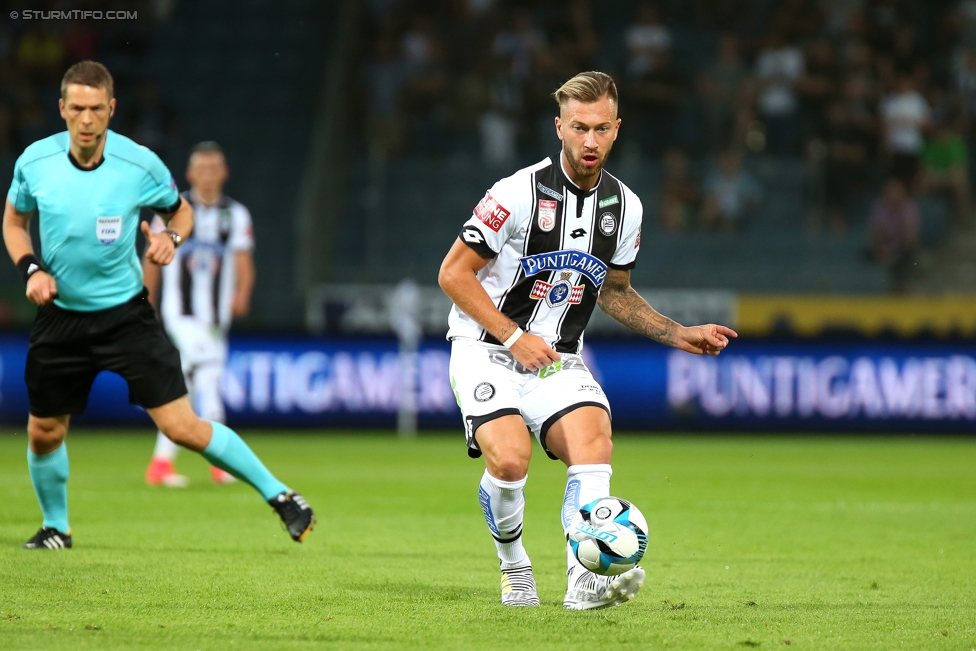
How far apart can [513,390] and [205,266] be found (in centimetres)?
585

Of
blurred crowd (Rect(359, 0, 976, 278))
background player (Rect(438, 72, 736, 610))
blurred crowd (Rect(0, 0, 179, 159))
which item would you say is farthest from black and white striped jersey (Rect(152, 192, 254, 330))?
blurred crowd (Rect(0, 0, 179, 159))

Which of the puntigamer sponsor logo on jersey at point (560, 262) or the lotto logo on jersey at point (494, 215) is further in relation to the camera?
the puntigamer sponsor logo on jersey at point (560, 262)

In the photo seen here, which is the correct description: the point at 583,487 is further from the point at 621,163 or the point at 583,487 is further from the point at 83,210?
the point at 621,163

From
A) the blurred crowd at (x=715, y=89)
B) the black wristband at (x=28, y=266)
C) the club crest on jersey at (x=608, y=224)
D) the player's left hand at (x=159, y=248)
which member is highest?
the blurred crowd at (x=715, y=89)

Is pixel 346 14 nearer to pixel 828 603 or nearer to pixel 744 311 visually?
pixel 744 311

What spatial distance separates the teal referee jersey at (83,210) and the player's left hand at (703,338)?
283 cm

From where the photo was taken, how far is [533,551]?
7.52 meters

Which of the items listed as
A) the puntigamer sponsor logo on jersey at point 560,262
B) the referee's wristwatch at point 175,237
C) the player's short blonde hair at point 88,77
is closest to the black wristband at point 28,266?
the referee's wristwatch at point 175,237

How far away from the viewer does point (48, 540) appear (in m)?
7.11

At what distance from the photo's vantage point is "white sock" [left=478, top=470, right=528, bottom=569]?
224 inches

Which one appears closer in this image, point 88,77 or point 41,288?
point 41,288

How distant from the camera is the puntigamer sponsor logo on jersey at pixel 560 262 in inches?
227

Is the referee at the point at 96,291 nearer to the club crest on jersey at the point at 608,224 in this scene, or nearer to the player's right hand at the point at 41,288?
the player's right hand at the point at 41,288

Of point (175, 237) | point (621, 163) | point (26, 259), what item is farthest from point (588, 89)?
point (621, 163)
